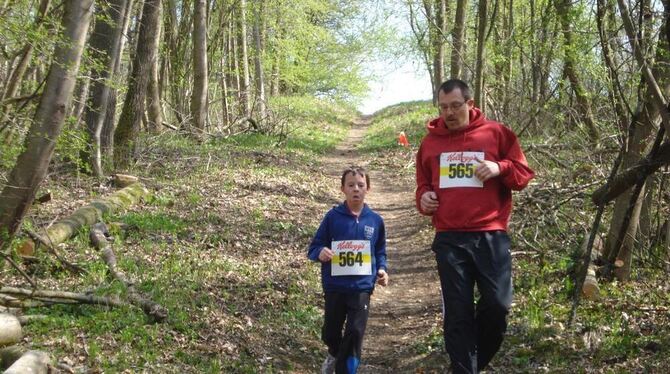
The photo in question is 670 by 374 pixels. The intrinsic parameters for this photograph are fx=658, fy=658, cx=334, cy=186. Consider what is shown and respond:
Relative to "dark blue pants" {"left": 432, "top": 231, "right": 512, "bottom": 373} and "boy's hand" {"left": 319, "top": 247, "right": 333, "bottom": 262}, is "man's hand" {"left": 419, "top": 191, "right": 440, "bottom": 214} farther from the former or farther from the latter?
"boy's hand" {"left": 319, "top": 247, "right": 333, "bottom": 262}

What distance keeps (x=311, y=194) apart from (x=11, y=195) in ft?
27.3

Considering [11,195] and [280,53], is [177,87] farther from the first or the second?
[11,195]

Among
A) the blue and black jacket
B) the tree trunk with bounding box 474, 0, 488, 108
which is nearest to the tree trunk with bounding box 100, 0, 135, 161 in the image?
the tree trunk with bounding box 474, 0, 488, 108

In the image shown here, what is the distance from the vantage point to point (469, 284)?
16.2 feet

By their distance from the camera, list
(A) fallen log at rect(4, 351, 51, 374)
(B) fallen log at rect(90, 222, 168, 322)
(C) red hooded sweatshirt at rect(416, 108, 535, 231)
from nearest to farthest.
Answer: (A) fallen log at rect(4, 351, 51, 374), (C) red hooded sweatshirt at rect(416, 108, 535, 231), (B) fallen log at rect(90, 222, 168, 322)

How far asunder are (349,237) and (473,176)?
121cm

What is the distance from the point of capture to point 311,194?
15023 mm

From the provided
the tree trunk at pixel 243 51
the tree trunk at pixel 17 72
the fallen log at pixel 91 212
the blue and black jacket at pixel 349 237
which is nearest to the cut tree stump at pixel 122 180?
the fallen log at pixel 91 212

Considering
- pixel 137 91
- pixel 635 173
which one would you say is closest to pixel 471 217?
pixel 635 173

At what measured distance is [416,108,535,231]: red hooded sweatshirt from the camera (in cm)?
492

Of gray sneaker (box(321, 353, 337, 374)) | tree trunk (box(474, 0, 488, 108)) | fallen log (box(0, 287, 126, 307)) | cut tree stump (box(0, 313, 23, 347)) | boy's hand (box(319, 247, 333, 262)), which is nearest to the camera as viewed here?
cut tree stump (box(0, 313, 23, 347))

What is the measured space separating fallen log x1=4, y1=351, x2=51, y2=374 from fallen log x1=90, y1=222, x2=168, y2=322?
1.57 m

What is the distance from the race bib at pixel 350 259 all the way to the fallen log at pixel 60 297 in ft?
7.92

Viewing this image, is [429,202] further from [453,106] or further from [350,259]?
[350,259]
